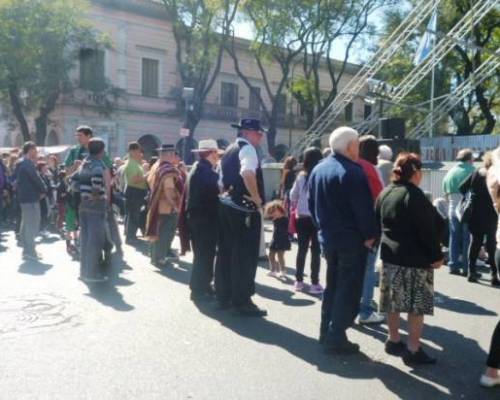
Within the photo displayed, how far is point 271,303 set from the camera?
709 cm

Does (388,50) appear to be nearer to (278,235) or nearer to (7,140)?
(278,235)

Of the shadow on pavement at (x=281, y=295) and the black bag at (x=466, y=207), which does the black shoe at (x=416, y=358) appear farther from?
the black bag at (x=466, y=207)

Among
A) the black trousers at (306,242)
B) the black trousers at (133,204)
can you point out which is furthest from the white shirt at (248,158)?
the black trousers at (133,204)

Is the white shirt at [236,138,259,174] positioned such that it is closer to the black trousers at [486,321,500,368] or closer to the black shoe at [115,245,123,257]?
the black trousers at [486,321,500,368]

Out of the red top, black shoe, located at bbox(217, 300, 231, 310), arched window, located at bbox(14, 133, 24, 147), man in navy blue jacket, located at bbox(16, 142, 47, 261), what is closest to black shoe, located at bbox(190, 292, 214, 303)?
black shoe, located at bbox(217, 300, 231, 310)

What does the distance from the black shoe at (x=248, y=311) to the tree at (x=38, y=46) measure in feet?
74.4

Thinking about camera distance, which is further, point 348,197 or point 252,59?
point 252,59

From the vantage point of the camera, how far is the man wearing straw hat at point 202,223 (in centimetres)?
707

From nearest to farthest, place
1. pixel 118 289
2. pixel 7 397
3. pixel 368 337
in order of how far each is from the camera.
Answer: pixel 7 397, pixel 368 337, pixel 118 289

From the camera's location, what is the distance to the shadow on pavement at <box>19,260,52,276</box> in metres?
8.77

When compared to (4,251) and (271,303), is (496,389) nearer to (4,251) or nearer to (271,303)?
(271,303)

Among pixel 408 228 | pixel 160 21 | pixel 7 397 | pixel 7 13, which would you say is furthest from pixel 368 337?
pixel 160 21

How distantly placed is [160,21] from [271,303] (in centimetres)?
3189

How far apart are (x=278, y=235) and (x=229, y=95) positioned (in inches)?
1298
